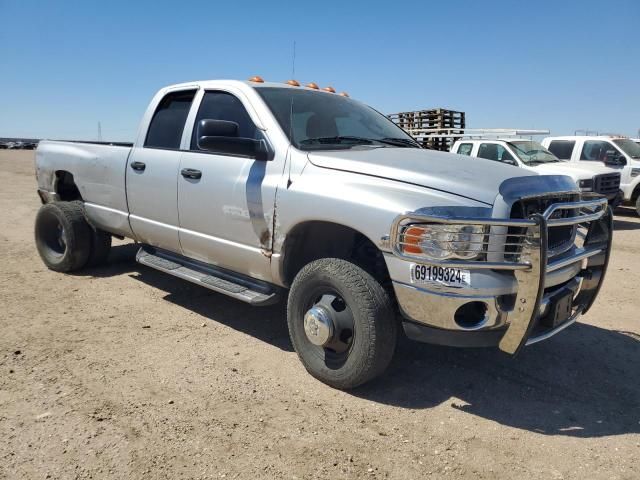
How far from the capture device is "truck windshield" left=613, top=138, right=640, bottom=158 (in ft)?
40.1

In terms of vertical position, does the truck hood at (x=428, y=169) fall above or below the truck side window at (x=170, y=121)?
below

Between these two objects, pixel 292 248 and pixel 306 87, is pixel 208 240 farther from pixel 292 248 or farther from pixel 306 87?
pixel 306 87

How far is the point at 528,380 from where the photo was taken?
140 inches

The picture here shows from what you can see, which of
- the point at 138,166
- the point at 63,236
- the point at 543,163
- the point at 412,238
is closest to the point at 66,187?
the point at 63,236

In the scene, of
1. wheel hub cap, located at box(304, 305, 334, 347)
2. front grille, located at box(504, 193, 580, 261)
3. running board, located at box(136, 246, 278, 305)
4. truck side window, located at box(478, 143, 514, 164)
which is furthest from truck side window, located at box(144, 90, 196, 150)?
truck side window, located at box(478, 143, 514, 164)

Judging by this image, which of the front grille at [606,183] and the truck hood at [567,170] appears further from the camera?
the front grille at [606,183]

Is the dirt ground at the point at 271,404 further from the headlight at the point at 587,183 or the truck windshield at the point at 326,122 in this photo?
the headlight at the point at 587,183

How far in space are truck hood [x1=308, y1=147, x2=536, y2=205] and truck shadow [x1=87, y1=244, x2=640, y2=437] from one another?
1.32 meters

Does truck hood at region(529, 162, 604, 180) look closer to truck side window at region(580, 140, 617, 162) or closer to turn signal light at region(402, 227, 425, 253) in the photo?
truck side window at region(580, 140, 617, 162)

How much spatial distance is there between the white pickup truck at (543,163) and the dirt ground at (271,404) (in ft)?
20.0

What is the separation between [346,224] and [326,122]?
1.23 m

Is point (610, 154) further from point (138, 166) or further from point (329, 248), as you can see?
point (138, 166)

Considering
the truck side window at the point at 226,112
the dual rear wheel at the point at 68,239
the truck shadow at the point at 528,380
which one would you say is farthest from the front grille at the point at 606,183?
the dual rear wheel at the point at 68,239

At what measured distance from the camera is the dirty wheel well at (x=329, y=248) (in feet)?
11.3
